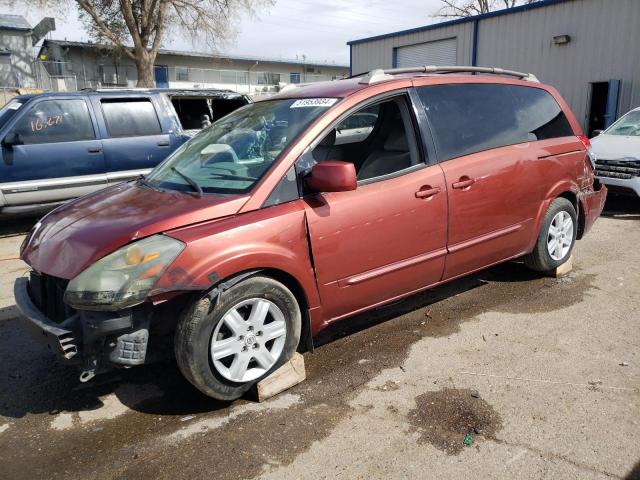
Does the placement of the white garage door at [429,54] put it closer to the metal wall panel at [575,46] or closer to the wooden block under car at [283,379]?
the metal wall panel at [575,46]

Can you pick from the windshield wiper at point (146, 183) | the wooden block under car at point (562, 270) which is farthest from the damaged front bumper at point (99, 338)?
the wooden block under car at point (562, 270)

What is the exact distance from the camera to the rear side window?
3.77 metres

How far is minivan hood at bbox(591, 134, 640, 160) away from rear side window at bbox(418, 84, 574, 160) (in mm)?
3643

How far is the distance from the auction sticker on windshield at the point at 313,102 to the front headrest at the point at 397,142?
2.21 ft

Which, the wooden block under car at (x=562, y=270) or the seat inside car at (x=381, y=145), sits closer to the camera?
the seat inside car at (x=381, y=145)

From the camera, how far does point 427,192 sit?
356 cm

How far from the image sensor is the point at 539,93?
15.2ft

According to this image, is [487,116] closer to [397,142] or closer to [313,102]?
[397,142]

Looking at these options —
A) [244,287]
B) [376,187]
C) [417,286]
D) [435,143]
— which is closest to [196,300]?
[244,287]

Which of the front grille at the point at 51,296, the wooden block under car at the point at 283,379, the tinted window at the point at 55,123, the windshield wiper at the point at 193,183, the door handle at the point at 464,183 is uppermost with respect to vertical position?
the tinted window at the point at 55,123

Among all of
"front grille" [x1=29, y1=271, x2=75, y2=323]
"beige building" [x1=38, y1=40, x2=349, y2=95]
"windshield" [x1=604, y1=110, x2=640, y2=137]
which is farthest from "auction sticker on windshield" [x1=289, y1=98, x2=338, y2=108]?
"beige building" [x1=38, y1=40, x2=349, y2=95]

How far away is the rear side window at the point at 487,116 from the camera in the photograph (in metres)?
3.77

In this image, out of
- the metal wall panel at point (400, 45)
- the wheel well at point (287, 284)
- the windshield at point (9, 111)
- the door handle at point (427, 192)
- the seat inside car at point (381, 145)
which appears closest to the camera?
the wheel well at point (287, 284)

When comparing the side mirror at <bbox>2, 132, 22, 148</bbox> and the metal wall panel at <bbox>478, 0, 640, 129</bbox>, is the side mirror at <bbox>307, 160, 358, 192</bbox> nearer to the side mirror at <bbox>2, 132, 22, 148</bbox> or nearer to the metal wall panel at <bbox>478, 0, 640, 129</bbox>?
the side mirror at <bbox>2, 132, 22, 148</bbox>
